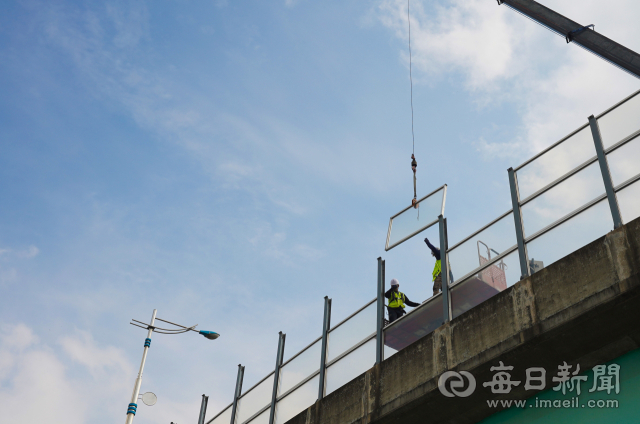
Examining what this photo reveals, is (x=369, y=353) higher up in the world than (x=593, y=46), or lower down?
lower down

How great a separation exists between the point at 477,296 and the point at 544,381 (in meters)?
1.84

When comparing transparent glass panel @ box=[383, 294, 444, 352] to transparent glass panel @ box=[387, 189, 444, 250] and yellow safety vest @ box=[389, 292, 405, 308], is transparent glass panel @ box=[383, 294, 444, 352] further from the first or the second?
transparent glass panel @ box=[387, 189, 444, 250]

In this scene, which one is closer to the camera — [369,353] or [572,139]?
[572,139]

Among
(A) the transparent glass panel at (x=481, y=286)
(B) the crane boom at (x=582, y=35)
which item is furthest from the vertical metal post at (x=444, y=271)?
(B) the crane boom at (x=582, y=35)

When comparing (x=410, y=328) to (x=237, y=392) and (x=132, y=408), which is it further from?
(x=132, y=408)

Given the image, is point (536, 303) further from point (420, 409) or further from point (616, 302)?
point (420, 409)

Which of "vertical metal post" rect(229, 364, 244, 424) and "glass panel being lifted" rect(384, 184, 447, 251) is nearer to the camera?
"glass panel being lifted" rect(384, 184, 447, 251)

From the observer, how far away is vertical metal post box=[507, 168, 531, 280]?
9219 millimetres

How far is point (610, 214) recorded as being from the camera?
27.9ft

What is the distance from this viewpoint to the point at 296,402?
1245 cm

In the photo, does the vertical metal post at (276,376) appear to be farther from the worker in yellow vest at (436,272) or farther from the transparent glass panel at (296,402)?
the worker in yellow vest at (436,272)

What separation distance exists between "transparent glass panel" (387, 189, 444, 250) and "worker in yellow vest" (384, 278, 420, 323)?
995 mm

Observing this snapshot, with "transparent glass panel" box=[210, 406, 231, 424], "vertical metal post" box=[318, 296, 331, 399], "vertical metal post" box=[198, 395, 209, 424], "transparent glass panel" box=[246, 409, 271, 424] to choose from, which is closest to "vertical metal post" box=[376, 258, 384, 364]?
"vertical metal post" box=[318, 296, 331, 399]

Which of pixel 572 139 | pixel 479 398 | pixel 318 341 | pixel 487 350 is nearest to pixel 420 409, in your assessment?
pixel 479 398
